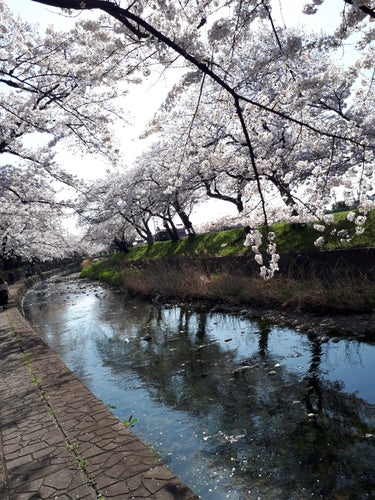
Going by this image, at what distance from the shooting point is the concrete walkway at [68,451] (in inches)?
125

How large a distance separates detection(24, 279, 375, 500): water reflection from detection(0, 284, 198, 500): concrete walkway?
100cm

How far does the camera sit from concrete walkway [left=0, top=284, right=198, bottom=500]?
3166 mm

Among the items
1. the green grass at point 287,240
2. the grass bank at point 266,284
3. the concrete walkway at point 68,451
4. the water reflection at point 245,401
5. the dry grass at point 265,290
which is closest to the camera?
the concrete walkway at point 68,451

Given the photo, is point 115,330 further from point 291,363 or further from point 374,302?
point 374,302

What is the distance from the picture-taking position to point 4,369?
24.3 ft

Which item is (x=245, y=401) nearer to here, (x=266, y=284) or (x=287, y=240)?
(x=266, y=284)

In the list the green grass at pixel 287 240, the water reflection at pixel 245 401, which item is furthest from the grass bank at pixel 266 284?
the water reflection at pixel 245 401

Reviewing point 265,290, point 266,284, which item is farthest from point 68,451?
point 266,284

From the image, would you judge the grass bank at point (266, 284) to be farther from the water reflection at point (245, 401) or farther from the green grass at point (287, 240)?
the water reflection at point (245, 401)

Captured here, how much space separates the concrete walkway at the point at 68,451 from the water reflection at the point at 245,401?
1.00m

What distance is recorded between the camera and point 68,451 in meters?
3.84

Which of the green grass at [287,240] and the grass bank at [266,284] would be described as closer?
the grass bank at [266,284]

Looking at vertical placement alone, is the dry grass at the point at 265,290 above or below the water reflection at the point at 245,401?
above

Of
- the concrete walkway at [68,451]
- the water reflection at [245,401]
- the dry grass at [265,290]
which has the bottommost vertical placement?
the water reflection at [245,401]
